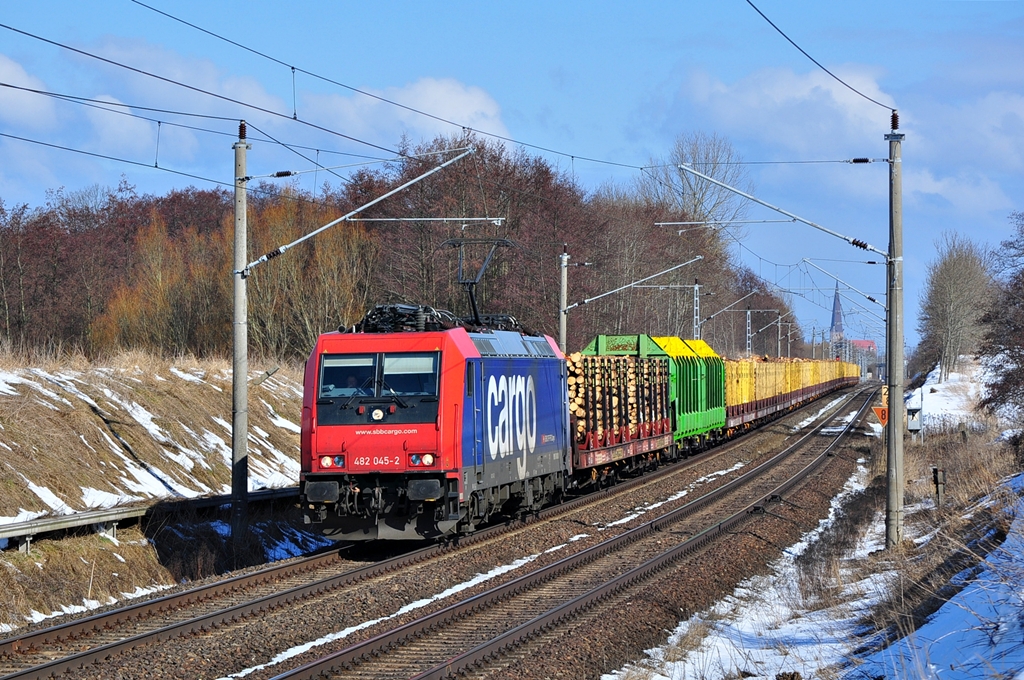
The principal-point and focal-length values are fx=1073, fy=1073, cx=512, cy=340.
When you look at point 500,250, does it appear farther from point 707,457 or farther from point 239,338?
point 239,338

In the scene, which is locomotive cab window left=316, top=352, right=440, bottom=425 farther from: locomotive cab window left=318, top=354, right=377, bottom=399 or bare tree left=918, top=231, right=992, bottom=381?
bare tree left=918, top=231, right=992, bottom=381

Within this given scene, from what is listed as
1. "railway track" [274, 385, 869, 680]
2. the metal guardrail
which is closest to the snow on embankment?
the metal guardrail

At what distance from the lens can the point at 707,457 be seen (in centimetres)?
3453

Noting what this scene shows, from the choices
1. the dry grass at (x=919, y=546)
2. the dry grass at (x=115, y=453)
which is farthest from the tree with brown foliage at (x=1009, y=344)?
the dry grass at (x=115, y=453)

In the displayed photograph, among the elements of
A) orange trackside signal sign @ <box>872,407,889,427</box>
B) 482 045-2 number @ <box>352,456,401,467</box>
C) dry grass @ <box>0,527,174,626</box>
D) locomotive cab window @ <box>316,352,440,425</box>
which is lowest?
dry grass @ <box>0,527,174,626</box>

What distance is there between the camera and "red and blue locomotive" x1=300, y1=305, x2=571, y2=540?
14742mm

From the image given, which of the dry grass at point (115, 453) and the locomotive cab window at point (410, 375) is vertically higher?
the locomotive cab window at point (410, 375)

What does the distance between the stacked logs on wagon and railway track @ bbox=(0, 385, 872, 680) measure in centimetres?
700

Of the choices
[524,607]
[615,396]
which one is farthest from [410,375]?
[615,396]

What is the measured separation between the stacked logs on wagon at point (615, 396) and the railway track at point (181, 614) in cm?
700

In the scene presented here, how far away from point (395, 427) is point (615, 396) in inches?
432

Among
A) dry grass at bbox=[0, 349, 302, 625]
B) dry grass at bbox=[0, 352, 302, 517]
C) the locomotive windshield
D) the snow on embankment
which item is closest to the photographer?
dry grass at bbox=[0, 349, 302, 625]

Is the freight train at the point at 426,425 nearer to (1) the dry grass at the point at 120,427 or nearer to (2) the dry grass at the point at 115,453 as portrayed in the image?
(2) the dry grass at the point at 115,453

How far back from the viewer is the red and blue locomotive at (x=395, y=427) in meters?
14.7
